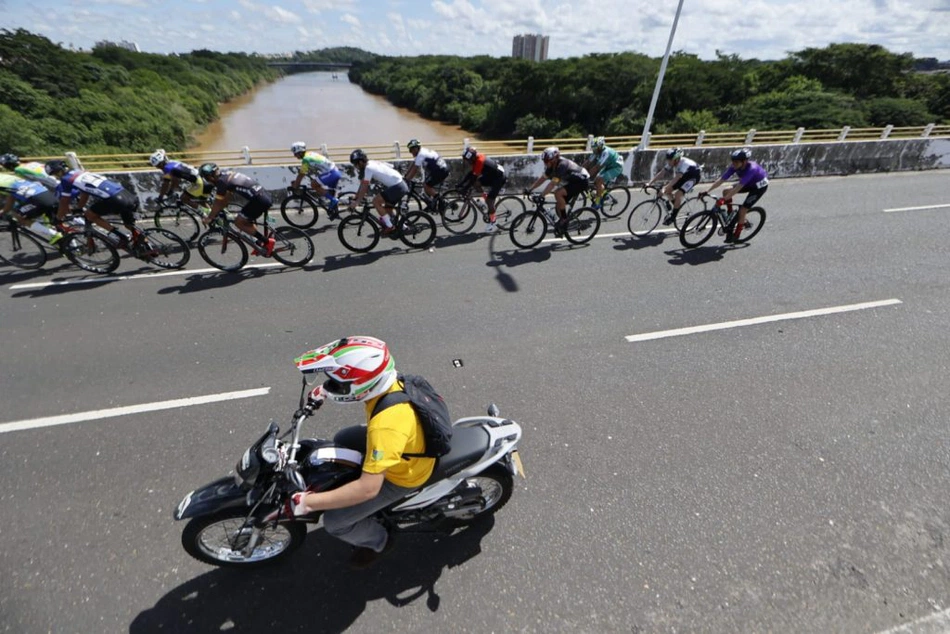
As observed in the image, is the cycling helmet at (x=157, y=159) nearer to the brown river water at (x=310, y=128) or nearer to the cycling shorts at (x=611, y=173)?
the cycling shorts at (x=611, y=173)

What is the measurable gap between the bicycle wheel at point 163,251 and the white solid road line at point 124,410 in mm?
3517

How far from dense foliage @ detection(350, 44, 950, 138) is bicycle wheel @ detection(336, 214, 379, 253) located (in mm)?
32069

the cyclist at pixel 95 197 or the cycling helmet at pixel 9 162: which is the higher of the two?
the cycling helmet at pixel 9 162

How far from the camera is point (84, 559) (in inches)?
109

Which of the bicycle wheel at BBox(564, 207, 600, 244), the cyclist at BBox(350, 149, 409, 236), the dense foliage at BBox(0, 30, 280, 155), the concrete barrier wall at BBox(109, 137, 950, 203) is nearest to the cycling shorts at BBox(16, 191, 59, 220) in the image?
the concrete barrier wall at BBox(109, 137, 950, 203)

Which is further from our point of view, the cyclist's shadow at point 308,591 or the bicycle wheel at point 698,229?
the bicycle wheel at point 698,229

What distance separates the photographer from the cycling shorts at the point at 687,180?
7.79 m

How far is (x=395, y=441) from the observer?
81.5 inches

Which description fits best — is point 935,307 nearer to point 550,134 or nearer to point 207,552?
point 207,552

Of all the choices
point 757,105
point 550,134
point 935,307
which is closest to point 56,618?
point 935,307

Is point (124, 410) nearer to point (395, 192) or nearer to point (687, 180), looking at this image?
point (395, 192)

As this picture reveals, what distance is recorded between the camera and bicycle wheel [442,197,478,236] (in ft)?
27.7

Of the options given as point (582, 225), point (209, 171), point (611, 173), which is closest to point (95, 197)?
point (209, 171)

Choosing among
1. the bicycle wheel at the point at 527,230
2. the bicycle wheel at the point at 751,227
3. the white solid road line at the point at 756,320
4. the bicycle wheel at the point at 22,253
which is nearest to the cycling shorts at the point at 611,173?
the bicycle wheel at the point at 527,230
